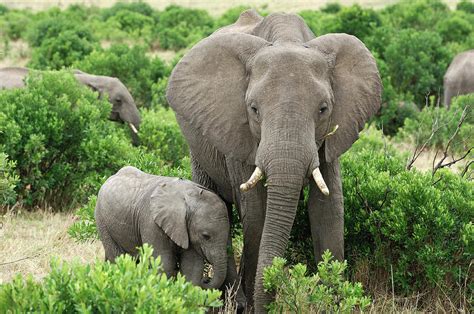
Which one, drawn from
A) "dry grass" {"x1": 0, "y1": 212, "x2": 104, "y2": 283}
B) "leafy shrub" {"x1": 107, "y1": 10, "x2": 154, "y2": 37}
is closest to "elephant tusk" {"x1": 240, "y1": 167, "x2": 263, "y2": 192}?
"dry grass" {"x1": 0, "y1": 212, "x2": 104, "y2": 283}

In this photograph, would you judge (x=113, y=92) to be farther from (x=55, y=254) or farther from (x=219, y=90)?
(x=219, y=90)

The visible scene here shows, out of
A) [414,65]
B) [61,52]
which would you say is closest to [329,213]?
[414,65]

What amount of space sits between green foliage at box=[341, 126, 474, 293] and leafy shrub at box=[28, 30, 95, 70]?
13.2 meters

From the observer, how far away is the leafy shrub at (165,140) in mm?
10320

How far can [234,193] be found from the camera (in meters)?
5.71

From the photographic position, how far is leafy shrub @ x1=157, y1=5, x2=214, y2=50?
26359 mm

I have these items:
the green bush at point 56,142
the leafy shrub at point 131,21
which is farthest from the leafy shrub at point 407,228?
the leafy shrub at point 131,21

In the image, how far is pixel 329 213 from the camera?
5426mm

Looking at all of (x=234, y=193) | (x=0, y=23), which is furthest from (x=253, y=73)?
(x=0, y=23)

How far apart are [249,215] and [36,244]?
8.55 feet

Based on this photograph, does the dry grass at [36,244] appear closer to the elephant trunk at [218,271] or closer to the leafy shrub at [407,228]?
the elephant trunk at [218,271]

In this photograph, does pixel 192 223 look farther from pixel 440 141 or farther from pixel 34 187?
pixel 440 141

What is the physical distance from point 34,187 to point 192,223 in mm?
3790

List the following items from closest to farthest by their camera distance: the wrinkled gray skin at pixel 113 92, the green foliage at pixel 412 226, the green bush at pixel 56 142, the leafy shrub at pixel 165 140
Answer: the green foliage at pixel 412 226
the green bush at pixel 56 142
the leafy shrub at pixel 165 140
the wrinkled gray skin at pixel 113 92
